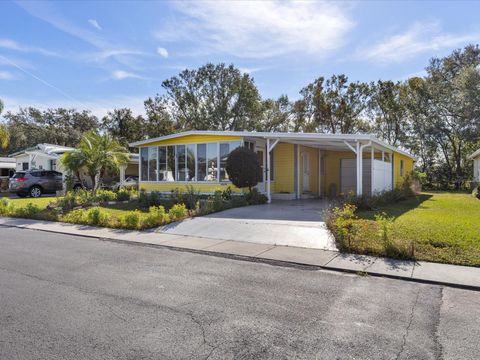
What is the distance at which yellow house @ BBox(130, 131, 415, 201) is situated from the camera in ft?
52.3

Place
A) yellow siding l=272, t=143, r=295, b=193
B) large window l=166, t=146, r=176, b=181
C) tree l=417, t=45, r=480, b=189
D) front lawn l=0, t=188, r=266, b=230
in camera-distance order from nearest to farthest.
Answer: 1. front lawn l=0, t=188, r=266, b=230
2. yellow siding l=272, t=143, r=295, b=193
3. large window l=166, t=146, r=176, b=181
4. tree l=417, t=45, r=480, b=189

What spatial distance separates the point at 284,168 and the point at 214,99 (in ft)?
64.3

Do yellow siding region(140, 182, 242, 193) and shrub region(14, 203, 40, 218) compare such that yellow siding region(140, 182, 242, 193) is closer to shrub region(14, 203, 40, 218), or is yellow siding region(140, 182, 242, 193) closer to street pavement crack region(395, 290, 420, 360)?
shrub region(14, 203, 40, 218)

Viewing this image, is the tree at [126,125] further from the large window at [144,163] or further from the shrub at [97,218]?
the shrub at [97,218]

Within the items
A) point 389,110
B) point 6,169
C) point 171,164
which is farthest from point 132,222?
point 389,110

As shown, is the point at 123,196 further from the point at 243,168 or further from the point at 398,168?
the point at 398,168

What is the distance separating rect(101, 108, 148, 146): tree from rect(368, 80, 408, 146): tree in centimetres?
2163

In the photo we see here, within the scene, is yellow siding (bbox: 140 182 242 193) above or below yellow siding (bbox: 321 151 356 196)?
below

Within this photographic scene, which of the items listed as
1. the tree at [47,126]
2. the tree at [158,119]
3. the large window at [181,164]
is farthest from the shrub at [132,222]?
the tree at [47,126]

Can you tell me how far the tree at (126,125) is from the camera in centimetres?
3397

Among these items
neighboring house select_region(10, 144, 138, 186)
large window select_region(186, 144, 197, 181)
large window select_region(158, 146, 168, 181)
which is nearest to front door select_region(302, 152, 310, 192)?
large window select_region(186, 144, 197, 181)

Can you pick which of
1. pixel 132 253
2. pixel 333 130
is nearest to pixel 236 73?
pixel 333 130

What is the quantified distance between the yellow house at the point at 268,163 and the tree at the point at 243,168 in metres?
0.97

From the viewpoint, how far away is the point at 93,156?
618 inches
